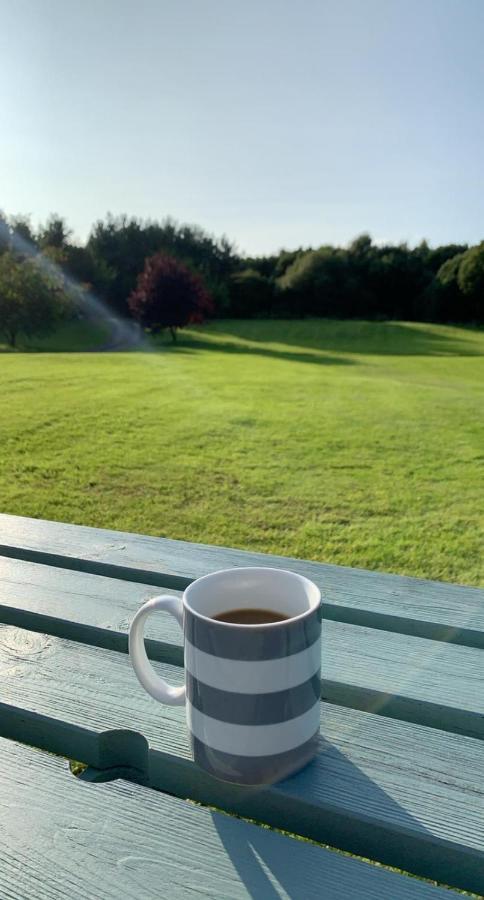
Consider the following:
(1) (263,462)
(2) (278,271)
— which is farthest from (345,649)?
(2) (278,271)

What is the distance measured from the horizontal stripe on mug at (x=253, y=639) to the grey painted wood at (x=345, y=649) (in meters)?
0.20

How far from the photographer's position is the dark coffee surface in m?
0.65

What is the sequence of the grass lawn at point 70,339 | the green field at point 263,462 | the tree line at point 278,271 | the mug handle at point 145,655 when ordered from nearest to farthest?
the mug handle at point 145,655 < the green field at point 263,462 < the grass lawn at point 70,339 < the tree line at point 278,271

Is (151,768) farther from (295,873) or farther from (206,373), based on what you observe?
(206,373)

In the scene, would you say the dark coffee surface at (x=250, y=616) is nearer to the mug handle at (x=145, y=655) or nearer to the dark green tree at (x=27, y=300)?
the mug handle at (x=145, y=655)

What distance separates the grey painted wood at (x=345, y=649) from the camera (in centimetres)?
70

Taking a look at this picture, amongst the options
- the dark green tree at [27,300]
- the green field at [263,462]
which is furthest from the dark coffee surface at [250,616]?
the dark green tree at [27,300]

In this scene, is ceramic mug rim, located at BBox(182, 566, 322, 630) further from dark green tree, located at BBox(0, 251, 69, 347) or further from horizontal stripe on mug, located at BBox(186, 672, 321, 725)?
dark green tree, located at BBox(0, 251, 69, 347)

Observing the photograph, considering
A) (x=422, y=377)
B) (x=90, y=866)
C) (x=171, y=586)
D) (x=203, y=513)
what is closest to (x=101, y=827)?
(x=90, y=866)

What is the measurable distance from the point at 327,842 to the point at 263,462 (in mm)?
4421

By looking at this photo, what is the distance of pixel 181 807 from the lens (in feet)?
1.86

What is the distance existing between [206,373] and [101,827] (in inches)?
433

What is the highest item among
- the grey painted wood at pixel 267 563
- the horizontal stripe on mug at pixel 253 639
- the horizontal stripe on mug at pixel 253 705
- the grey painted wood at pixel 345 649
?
the horizontal stripe on mug at pixel 253 639

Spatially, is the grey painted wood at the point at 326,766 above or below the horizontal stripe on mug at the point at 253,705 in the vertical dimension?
below
